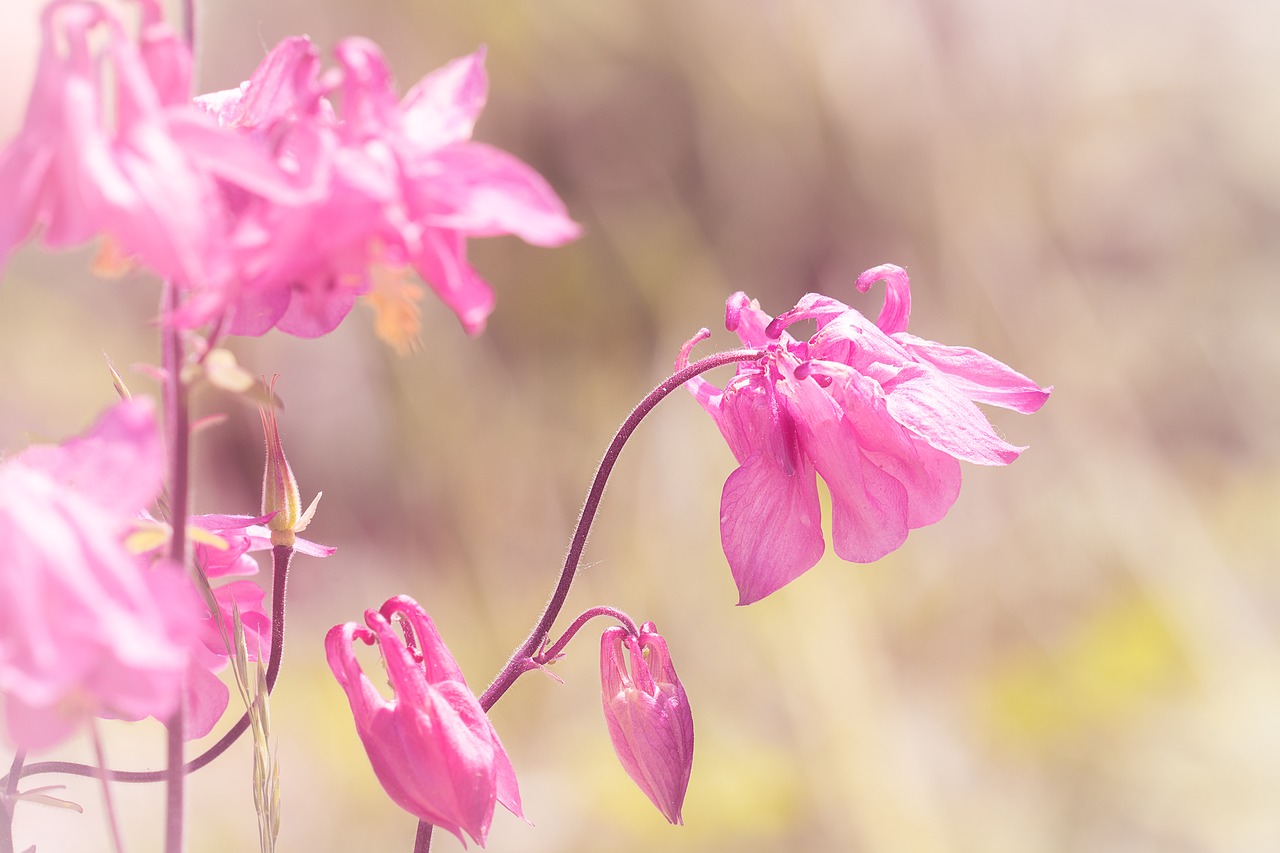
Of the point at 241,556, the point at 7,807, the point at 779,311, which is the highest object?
the point at 779,311

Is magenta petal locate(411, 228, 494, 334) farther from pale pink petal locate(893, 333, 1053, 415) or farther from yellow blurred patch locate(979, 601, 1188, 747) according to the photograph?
yellow blurred patch locate(979, 601, 1188, 747)

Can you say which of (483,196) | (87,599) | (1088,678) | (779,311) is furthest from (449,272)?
(779,311)

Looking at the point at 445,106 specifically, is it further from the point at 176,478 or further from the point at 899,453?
the point at 899,453

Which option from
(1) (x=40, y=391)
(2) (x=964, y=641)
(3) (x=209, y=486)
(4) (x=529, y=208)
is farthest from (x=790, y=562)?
(3) (x=209, y=486)

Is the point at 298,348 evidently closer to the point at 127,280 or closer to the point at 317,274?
the point at 127,280

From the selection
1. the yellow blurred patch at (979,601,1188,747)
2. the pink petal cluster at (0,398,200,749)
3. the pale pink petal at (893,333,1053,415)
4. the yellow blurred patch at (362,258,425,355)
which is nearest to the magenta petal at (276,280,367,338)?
the yellow blurred patch at (362,258,425,355)
